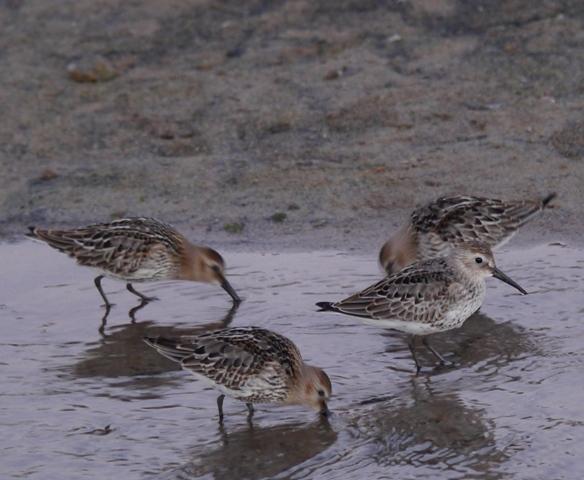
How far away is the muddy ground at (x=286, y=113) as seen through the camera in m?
12.0

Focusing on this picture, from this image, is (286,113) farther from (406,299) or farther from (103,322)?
(406,299)

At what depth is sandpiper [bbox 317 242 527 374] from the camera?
9.12 m

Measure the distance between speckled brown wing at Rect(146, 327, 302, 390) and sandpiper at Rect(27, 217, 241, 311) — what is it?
1.71 meters

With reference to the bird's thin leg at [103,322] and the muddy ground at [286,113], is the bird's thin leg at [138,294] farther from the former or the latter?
the muddy ground at [286,113]

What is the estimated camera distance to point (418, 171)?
12.3 m

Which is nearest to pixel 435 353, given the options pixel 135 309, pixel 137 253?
pixel 135 309

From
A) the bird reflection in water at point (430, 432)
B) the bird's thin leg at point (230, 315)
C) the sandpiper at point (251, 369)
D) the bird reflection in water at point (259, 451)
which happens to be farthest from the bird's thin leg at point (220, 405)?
the bird's thin leg at point (230, 315)

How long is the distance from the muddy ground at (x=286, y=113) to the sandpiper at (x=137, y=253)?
1028 mm

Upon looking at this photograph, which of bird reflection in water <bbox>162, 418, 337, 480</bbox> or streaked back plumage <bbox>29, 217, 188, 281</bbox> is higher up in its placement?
streaked back plumage <bbox>29, 217, 188, 281</bbox>

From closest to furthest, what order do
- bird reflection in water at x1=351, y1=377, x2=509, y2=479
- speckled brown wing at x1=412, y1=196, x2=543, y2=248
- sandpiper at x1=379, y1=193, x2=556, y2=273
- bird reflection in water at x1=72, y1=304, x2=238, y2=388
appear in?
bird reflection in water at x1=351, y1=377, x2=509, y2=479
bird reflection in water at x1=72, y1=304, x2=238, y2=388
sandpiper at x1=379, y1=193, x2=556, y2=273
speckled brown wing at x1=412, y1=196, x2=543, y2=248

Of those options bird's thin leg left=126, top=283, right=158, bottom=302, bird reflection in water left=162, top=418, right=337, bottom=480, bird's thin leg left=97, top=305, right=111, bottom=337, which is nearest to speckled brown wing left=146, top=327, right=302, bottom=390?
bird reflection in water left=162, top=418, right=337, bottom=480

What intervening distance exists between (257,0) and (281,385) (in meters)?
8.15

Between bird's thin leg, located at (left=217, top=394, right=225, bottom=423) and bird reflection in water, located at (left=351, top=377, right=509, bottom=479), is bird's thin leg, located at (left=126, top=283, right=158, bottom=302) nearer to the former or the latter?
bird's thin leg, located at (left=217, top=394, right=225, bottom=423)

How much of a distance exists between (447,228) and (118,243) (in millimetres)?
2759
